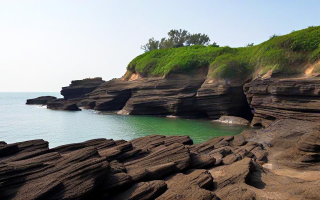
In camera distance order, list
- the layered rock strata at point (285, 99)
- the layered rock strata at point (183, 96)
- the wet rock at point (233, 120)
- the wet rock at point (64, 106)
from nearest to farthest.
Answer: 1. the layered rock strata at point (285, 99)
2. the wet rock at point (233, 120)
3. the layered rock strata at point (183, 96)
4. the wet rock at point (64, 106)

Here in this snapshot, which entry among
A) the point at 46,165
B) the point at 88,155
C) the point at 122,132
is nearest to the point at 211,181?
the point at 88,155

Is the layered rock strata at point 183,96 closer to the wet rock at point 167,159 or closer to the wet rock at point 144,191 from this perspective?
the wet rock at point 167,159

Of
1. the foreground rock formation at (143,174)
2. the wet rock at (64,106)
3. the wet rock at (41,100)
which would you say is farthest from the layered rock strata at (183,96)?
the wet rock at (41,100)

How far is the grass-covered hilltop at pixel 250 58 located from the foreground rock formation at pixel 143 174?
1718 cm

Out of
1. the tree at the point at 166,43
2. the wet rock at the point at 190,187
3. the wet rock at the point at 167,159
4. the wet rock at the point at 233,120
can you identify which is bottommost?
the wet rock at the point at 233,120

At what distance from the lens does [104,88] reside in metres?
51.3

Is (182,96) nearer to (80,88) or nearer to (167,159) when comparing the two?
(167,159)

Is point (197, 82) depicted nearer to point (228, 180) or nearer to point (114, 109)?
point (114, 109)

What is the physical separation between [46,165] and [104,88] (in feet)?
148

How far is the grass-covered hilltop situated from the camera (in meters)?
26.5

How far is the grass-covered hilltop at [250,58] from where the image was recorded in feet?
86.8

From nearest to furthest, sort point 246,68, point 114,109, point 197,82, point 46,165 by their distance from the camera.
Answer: point 46,165 < point 246,68 < point 197,82 < point 114,109

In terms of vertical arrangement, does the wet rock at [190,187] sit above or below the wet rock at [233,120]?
above

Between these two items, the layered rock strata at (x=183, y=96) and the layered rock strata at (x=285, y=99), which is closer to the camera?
the layered rock strata at (x=285, y=99)
